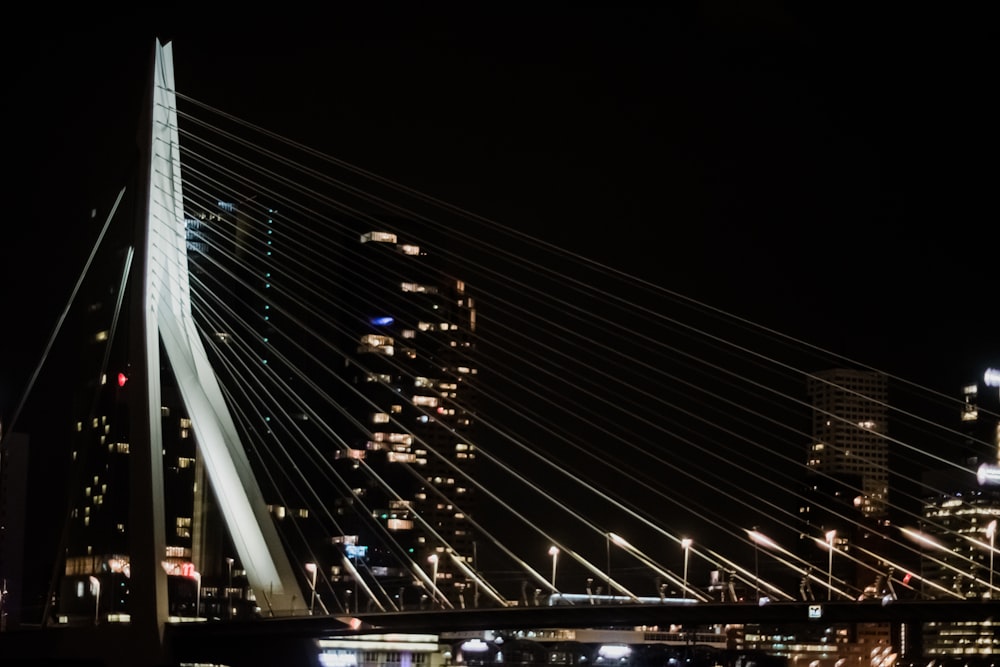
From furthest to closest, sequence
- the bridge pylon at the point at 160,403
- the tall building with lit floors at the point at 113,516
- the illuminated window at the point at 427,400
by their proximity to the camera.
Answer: the illuminated window at the point at 427,400
the tall building with lit floors at the point at 113,516
the bridge pylon at the point at 160,403

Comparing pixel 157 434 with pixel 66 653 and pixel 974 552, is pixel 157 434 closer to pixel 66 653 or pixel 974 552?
pixel 66 653

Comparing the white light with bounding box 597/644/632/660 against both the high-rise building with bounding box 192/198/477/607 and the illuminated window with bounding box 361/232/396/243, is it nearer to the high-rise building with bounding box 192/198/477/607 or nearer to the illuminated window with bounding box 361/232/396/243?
the high-rise building with bounding box 192/198/477/607

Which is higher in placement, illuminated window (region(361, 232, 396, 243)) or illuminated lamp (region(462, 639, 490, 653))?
illuminated window (region(361, 232, 396, 243))

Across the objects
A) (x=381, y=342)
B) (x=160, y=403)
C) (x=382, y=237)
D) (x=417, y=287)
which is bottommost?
(x=160, y=403)

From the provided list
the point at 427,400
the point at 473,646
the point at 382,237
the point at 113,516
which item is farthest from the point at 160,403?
the point at 427,400

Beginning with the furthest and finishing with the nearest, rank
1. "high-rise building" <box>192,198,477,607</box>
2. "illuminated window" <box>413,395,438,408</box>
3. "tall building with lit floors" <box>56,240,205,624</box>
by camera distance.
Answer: "illuminated window" <box>413,395,438,408</box> → "high-rise building" <box>192,198,477,607</box> → "tall building with lit floors" <box>56,240,205,624</box>

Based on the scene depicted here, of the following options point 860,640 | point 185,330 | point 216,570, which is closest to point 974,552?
point 860,640

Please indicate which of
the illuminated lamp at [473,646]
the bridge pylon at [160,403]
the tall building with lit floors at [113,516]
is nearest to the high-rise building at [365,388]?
the illuminated lamp at [473,646]

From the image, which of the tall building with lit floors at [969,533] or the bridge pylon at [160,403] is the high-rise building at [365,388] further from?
the bridge pylon at [160,403]

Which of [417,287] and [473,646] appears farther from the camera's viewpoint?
[417,287]

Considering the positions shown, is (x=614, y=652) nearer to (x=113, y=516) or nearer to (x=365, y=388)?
(x=365, y=388)

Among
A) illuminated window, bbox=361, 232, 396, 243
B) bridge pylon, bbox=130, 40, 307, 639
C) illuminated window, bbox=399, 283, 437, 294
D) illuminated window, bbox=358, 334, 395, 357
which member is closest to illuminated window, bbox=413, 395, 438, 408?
illuminated window, bbox=358, 334, 395, 357

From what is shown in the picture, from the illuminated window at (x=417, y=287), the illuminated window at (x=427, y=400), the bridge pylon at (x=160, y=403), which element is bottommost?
the bridge pylon at (x=160, y=403)

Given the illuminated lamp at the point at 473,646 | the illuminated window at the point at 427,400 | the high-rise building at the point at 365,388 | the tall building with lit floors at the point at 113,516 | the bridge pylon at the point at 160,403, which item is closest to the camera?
the bridge pylon at the point at 160,403
